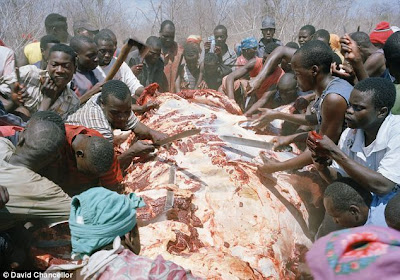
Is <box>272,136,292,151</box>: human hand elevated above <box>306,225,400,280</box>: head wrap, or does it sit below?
below

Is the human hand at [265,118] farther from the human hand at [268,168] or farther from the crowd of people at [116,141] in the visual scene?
the human hand at [268,168]

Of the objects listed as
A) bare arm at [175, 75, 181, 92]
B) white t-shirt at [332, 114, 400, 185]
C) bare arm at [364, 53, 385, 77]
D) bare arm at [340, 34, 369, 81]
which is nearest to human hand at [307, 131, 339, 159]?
white t-shirt at [332, 114, 400, 185]

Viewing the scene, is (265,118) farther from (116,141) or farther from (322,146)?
(116,141)

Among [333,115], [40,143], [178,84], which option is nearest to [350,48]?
[333,115]

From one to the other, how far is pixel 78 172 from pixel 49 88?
1.14 meters

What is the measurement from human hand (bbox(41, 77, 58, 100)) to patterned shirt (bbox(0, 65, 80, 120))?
0.07 metres

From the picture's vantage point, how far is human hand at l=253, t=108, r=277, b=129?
4.21 meters

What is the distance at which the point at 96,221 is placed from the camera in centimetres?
207

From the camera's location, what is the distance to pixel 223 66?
848 cm

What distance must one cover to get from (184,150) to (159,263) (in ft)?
5.80

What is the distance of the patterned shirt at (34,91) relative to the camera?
12.6 feet

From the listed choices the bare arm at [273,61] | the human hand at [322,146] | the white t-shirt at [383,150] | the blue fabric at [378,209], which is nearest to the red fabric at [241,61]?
the bare arm at [273,61]

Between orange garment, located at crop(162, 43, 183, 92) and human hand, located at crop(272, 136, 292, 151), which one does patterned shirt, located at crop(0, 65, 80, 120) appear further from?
orange garment, located at crop(162, 43, 183, 92)

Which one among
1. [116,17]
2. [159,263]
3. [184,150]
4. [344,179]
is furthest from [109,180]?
[116,17]
